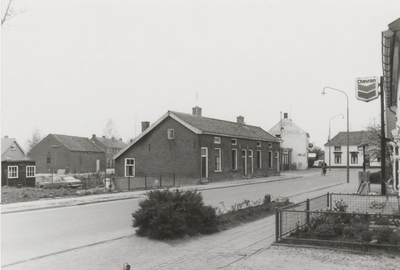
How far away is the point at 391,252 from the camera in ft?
22.1

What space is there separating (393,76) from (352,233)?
858 centimetres

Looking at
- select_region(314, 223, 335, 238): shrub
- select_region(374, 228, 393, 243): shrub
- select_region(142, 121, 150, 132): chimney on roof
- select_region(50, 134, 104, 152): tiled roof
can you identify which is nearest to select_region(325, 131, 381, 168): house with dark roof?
select_region(50, 134, 104, 152): tiled roof

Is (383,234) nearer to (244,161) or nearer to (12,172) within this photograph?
(244,161)

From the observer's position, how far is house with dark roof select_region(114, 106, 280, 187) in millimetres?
31531

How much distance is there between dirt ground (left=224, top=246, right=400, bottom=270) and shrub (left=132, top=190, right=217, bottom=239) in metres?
2.28

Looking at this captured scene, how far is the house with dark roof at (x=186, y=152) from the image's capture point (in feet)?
103

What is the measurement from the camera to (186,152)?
31859 millimetres

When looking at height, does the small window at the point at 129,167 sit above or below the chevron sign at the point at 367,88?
below

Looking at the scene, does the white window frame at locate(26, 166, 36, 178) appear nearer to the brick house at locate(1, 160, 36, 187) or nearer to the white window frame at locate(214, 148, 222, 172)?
the brick house at locate(1, 160, 36, 187)

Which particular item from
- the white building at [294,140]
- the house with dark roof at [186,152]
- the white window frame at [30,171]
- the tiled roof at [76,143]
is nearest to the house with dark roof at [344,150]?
the white building at [294,140]

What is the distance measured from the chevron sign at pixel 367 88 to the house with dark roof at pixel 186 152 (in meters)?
14.8

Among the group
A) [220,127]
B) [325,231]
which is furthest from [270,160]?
[325,231]

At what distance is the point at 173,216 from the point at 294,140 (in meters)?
58.3

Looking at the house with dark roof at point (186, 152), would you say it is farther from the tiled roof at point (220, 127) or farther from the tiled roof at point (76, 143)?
the tiled roof at point (76, 143)
